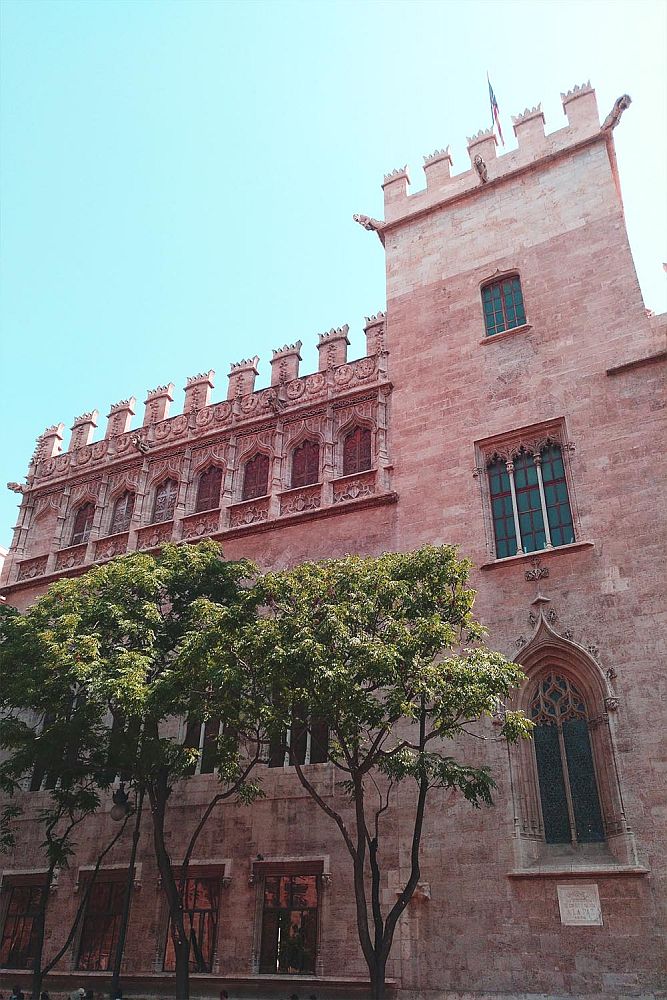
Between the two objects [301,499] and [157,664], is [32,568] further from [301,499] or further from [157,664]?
[157,664]

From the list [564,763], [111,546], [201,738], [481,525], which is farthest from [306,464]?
[564,763]

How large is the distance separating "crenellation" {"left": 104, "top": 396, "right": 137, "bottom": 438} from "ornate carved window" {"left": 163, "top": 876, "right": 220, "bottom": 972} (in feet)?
47.1

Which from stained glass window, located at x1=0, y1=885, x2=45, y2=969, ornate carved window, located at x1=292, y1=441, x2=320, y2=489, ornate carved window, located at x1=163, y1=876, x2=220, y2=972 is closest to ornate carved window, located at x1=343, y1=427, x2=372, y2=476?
ornate carved window, located at x1=292, y1=441, x2=320, y2=489

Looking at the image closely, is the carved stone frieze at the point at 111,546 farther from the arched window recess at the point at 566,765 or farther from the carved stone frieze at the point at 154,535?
the arched window recess at the point at 566,765

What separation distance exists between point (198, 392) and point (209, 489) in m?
3.83

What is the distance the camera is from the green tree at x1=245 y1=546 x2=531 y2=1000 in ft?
39.4

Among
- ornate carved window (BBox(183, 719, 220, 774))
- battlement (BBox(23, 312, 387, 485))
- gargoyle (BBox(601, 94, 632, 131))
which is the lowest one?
ornate carved window (BBox(183, 719, 220, 774))

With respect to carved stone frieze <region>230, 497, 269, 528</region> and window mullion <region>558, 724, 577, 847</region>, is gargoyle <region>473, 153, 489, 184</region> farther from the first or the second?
window mullion <region>558, 724, 577, 847</region>

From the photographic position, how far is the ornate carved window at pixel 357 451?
810 inches

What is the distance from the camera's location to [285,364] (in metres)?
23.5

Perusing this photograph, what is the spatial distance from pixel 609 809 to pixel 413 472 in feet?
27.7

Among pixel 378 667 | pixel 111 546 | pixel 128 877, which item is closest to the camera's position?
pixel 378 667

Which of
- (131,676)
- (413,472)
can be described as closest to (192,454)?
(413,472)

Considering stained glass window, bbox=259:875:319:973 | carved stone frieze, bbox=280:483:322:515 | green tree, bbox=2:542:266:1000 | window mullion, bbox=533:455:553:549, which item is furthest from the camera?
carved stone frieze, bbox=280:483:322:515
